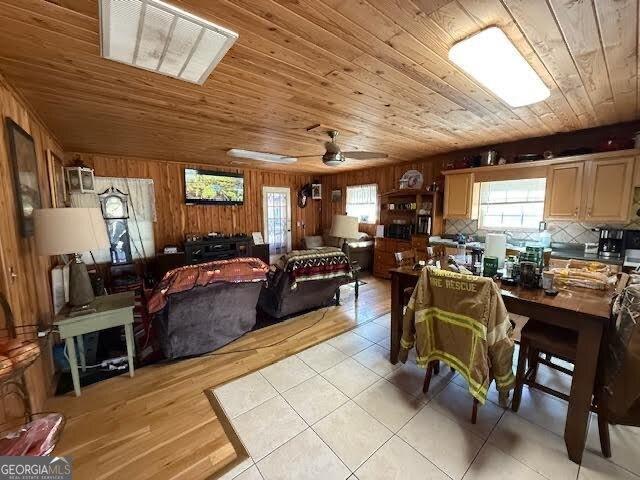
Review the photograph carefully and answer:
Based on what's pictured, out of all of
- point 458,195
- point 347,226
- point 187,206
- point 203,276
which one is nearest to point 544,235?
point 458,195

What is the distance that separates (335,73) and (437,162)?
377 cm

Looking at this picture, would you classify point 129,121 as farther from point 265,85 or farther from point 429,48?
point 429,48

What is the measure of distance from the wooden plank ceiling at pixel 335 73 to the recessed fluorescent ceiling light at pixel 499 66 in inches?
2.0

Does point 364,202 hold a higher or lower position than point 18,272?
higher

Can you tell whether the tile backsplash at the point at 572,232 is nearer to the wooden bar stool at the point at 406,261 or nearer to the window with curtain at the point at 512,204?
the window with curtain at the point at 512,204

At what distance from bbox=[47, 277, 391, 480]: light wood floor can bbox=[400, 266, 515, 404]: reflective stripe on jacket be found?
135 cm

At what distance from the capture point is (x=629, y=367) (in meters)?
1.33

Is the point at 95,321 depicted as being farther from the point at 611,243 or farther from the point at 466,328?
the point at 611,243

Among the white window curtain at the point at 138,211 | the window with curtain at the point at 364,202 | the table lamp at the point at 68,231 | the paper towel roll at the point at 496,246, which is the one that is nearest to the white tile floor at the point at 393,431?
the paper towel roll at the point at 496,246

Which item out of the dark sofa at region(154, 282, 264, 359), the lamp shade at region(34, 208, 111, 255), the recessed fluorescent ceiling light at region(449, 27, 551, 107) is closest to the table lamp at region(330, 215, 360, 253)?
the dark sofa at region(154, 282, 264, 359)

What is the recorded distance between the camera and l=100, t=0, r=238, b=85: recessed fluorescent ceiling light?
1170mm

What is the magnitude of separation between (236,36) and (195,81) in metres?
0.68

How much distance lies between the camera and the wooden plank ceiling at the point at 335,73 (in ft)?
4.08

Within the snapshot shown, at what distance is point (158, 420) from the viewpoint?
186cm
